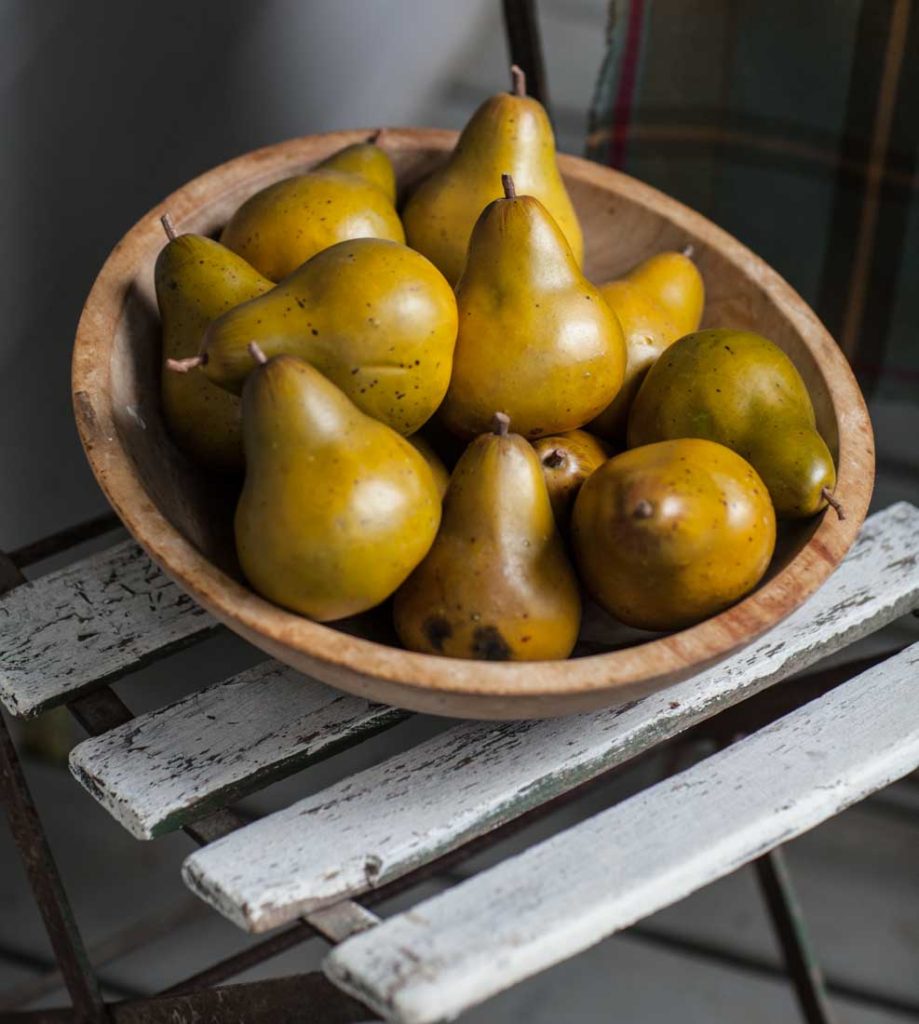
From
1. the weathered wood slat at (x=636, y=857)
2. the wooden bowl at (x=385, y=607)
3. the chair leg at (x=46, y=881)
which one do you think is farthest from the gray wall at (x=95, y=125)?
the weathered wood slat at (x=636, y=857)

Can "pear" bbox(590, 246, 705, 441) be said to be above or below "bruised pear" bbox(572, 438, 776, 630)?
above

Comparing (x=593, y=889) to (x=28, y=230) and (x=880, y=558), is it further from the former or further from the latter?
(x=28, y=230)

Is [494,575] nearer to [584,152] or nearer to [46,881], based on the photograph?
[46,881]

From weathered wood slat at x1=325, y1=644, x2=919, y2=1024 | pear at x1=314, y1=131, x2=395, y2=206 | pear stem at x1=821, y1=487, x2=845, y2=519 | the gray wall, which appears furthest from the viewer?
the gray wall

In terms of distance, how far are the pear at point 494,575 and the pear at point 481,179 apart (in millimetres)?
164

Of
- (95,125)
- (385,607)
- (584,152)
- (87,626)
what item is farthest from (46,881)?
(584,152)

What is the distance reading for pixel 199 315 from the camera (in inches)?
25.6

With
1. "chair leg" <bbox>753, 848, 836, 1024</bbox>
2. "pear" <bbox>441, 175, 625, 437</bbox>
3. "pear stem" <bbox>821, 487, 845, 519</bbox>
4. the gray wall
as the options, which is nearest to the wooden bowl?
"pear stem" <bbox>821, 487, 845, 519</bbox>

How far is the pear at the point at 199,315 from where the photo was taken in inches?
25.5

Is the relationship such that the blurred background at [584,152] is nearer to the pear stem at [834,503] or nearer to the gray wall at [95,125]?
the gray wall at [95,125]

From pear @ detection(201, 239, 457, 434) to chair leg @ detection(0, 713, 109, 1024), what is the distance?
0.81ft

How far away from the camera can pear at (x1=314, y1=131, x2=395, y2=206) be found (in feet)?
2.46

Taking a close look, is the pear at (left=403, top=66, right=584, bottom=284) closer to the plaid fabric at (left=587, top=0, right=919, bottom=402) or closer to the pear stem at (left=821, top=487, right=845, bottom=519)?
the pear stem at (left=821, top=487, right=845, bottom=519)

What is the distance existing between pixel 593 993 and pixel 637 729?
0.73 m
